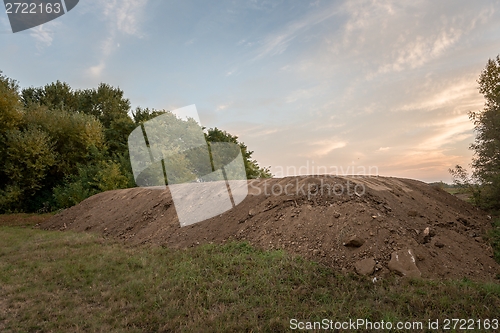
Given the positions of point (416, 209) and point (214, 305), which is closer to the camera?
point (214, 305)

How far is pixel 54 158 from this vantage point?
19078mm

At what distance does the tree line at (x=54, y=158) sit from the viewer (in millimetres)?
17125

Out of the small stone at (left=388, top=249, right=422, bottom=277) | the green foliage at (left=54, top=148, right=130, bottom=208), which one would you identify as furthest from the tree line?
the small stone at (left=388, top=249, right=422, bottom=277)

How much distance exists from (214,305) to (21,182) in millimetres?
18538

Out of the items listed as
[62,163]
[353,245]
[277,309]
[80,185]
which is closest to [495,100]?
[353,245]

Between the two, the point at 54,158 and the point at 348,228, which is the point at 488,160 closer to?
the point at 348,228

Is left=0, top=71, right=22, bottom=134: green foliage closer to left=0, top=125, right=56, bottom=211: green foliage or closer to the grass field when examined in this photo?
left=0, top=125, right=56, bottom=211: green foliage

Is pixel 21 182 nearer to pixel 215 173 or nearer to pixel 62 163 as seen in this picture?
pixel 62 163

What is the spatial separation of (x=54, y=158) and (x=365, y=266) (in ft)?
65.4

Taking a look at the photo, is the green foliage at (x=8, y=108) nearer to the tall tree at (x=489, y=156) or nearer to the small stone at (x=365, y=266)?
the small stone at (x=365, y=266)

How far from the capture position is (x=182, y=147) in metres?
21.4

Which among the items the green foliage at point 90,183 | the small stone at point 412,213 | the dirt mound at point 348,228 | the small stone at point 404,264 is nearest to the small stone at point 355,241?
the dirt mound at point 348,228

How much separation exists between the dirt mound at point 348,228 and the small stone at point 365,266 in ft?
0.05

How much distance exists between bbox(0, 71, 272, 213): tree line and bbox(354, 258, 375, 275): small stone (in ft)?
50.9
